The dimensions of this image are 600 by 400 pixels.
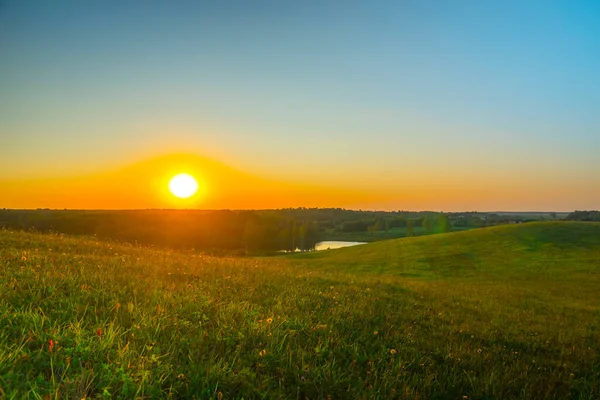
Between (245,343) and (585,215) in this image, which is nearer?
(245,343)

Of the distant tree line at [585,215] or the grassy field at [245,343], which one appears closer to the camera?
the grassy field at [245,343]

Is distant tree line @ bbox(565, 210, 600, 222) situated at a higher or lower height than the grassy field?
higher

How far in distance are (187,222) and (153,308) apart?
124m

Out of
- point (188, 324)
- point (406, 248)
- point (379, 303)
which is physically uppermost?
point (188, 324)

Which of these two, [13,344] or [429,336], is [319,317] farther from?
[13,344]

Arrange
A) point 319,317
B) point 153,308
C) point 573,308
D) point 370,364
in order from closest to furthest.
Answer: point 370,364 < point 153,308 < point 319,317 < point 573,308

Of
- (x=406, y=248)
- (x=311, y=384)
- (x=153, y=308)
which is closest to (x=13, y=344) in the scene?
(x=153, y=308)

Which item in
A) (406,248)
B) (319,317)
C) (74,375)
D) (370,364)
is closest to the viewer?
(74,375)

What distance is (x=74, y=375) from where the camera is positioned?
10.7 ft

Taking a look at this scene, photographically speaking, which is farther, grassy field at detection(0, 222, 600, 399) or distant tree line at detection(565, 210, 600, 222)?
distant tree line at detection(565, 210, 600, 222)

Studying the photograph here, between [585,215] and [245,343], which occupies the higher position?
[585,215]

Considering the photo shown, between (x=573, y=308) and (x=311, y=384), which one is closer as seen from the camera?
(x=311, y=384)

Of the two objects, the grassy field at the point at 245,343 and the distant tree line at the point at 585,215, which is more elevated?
the distant tree line at the point at 585,215

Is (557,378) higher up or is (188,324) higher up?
(188,324)
